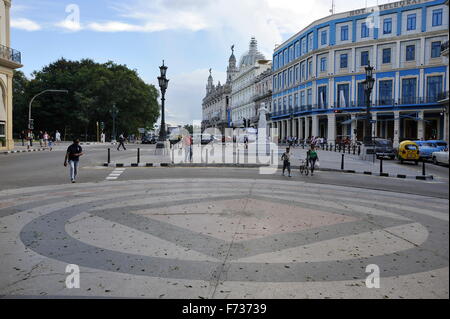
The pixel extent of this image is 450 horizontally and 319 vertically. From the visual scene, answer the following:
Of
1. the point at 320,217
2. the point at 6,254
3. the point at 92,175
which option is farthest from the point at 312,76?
the point at 6,254

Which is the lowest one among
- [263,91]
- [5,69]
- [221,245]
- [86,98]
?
[221,245]

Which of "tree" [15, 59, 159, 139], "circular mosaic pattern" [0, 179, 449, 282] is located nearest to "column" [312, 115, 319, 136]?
"tree" [15, 59, 159, 139]

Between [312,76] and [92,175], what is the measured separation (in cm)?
4844

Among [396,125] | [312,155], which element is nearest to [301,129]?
[396,125]

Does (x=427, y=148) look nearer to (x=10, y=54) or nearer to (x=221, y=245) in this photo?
(x=221, y=245)

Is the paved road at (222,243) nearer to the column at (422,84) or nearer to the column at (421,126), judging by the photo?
the column at (421,126)

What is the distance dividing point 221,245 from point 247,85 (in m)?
95.9

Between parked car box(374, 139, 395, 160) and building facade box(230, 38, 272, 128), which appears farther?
building facade box(230, 38, 272, 128)

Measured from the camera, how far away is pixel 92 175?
610 inches

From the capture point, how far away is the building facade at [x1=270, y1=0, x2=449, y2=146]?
149 ft

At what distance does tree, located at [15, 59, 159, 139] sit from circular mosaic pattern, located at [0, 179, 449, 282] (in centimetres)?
5231

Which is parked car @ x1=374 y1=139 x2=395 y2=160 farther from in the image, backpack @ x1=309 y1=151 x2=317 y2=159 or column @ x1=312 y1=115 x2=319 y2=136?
column @ x1=312 y1=115 x2=319 y2=136

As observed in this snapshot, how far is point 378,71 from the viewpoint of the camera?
1986 inches
